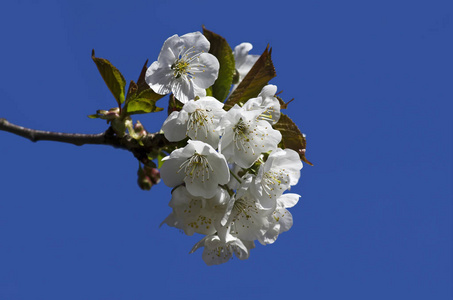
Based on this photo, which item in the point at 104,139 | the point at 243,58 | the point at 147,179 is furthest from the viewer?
the point at 147,179

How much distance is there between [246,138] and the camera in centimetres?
182

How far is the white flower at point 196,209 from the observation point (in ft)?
6.07

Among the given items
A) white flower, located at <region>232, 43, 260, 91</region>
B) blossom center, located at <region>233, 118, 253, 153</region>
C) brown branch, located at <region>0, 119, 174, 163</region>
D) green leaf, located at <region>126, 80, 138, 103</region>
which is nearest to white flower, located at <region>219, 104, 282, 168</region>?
blossom center, located at <region>233, 118, 253, 153</region>

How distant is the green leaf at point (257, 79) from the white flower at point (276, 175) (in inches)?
11.2

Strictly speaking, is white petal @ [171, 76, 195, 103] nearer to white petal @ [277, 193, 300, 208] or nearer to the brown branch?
the brown branch

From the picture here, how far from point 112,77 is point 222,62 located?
0.46 m

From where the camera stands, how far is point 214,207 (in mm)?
1877

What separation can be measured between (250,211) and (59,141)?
858mm

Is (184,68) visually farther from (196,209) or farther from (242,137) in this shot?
(196,209)

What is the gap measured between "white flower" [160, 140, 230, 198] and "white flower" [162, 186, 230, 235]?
0.13 feet

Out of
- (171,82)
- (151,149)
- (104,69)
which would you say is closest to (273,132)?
(171,82)

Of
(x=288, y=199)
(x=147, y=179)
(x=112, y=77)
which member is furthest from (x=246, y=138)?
(x=147, y=179)

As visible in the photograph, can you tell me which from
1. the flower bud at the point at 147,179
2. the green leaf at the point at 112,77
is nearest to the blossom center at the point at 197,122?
the green leaf at the point at 112,77

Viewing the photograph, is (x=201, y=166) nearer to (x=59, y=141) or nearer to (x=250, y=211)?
(x=250, y=211)
